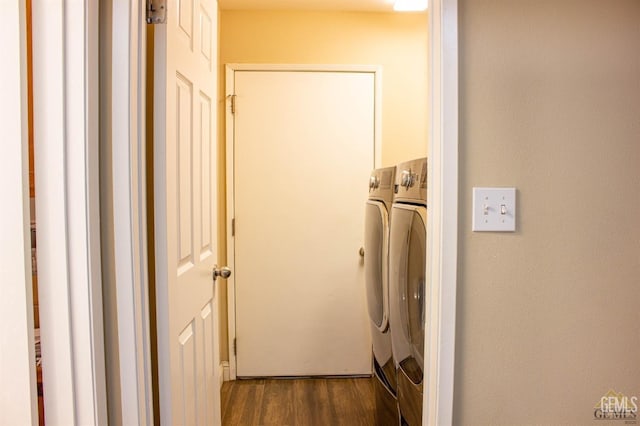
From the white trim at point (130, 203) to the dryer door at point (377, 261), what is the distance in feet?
3.19

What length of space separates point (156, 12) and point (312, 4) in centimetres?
155

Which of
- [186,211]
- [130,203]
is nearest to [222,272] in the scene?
[186,211]

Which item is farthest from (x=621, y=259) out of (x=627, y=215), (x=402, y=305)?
(x=402, y=305)

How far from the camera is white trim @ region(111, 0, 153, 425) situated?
934 mm

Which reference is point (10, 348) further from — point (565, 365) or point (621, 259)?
point (621, 259)

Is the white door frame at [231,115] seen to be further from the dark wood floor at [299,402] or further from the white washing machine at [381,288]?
the white washing machine at [381,288]

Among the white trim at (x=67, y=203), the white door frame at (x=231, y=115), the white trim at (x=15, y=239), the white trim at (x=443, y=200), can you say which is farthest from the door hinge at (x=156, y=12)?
the white door frame at (x=231, y=115)

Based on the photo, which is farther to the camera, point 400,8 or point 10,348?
point 400,8

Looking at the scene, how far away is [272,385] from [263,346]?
0.78 feet

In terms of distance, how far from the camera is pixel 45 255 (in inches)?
Result: 34.2

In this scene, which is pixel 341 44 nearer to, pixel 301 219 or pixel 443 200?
pixel 301 219

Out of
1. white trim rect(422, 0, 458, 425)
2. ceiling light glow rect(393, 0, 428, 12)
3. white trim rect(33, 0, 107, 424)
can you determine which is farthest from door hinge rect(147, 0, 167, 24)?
ceiling light glow rect(393, 0, 428, 12)

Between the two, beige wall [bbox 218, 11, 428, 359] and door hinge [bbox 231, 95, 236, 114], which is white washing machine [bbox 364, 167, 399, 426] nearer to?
beige wall [bbox 218, 11, 428, 359]

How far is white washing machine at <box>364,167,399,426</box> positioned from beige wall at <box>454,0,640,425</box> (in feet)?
2.01
